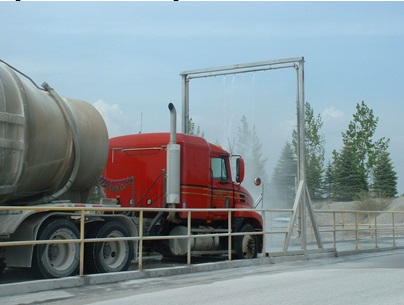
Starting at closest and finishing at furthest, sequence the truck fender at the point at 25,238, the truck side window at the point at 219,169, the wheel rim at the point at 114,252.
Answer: the truck fender at the point at 25,238 → the wheel rim at the point at 114,252 → the truck side window at the point at 219,169

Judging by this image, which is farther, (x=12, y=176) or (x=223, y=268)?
(x=223, y=268)

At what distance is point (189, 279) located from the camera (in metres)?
12.6

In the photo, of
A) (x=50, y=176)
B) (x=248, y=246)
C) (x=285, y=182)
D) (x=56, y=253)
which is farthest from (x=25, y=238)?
(x=285, y=182)

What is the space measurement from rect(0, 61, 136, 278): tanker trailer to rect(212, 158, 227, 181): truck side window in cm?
401

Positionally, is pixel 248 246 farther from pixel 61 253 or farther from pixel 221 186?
pixel 61 253

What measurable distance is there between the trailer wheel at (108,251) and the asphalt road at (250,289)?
0.84m

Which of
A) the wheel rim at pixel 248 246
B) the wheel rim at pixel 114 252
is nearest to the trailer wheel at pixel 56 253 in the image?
the wheel rim at pixel 114 252

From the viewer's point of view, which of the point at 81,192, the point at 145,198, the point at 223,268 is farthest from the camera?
the point at 145,198

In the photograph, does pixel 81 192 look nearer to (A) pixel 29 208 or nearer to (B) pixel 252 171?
(A) pixel 29 208

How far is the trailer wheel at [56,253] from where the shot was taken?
11.3 metres

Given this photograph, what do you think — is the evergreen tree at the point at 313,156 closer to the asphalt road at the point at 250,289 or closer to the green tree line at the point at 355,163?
the green tree line at the point at 355,163

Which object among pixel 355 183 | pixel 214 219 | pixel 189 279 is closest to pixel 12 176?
pixel 189 279

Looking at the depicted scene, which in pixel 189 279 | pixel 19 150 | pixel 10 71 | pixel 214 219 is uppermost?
pixel 10 71

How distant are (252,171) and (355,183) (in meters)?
48.9
